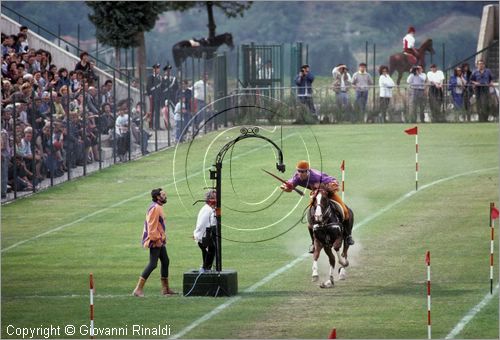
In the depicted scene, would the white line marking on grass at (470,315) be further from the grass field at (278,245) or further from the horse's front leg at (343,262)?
the horse's front leg at (343,262)

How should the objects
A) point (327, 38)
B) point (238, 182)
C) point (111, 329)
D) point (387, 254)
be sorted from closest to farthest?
point (111, 329) < point (387, 254) < point (238, 182) < point (327, 38)

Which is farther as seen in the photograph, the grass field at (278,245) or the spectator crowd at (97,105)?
the spectator crowd at (97,105)

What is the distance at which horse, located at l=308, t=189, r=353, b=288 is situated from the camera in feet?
100

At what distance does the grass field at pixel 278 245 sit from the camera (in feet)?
91.8

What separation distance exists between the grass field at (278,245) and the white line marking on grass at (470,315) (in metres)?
0.10

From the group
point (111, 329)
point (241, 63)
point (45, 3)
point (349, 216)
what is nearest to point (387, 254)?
point (349, 216)

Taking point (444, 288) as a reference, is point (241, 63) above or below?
above

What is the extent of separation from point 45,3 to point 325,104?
59.0 metres

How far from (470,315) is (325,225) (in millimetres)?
3805

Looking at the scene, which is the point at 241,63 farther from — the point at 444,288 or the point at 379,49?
the point at 379,49

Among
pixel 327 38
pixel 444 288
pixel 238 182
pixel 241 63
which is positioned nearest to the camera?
pixel 444 288

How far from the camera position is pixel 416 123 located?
58812mm

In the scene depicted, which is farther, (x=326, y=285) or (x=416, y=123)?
(x=416, y=123)

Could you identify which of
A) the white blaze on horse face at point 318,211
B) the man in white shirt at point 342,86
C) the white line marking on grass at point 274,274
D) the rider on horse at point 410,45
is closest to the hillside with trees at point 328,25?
the rider on horse at point 410,45
